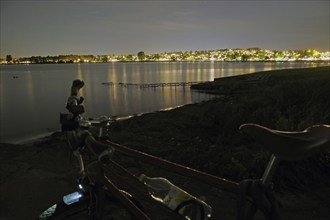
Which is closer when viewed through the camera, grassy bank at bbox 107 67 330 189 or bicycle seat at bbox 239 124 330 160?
bicycle seat at bbox 239 124 330 160

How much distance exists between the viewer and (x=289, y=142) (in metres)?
1.73

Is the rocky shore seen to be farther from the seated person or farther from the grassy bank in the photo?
the seated person

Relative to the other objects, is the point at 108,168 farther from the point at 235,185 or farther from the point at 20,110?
the point at 20,110

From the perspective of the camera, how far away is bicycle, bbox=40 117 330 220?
175 centimetres

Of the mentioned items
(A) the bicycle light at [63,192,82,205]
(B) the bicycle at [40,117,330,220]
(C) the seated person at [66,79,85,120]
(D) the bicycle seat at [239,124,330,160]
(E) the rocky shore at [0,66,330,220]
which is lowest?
(E) the rocky shore at [0,66,330,220]

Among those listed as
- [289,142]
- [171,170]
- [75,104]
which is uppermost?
[75,104]

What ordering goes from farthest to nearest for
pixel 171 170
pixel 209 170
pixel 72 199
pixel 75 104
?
pixel 209 170 → pixel 72 199 → pixel 75 104 → pixel 171 170

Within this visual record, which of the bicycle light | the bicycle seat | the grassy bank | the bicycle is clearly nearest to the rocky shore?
the grassy bank

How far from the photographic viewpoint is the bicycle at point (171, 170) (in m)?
1.75

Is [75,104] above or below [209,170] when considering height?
above

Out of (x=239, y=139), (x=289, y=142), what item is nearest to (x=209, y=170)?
(x=239, y=139)

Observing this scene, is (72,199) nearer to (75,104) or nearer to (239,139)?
(75,104)

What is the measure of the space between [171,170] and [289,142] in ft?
3.32

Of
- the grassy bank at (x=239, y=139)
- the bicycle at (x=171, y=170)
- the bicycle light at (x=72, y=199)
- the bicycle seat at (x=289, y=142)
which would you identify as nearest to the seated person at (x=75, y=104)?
the bicycle at (x=171, y=170)
